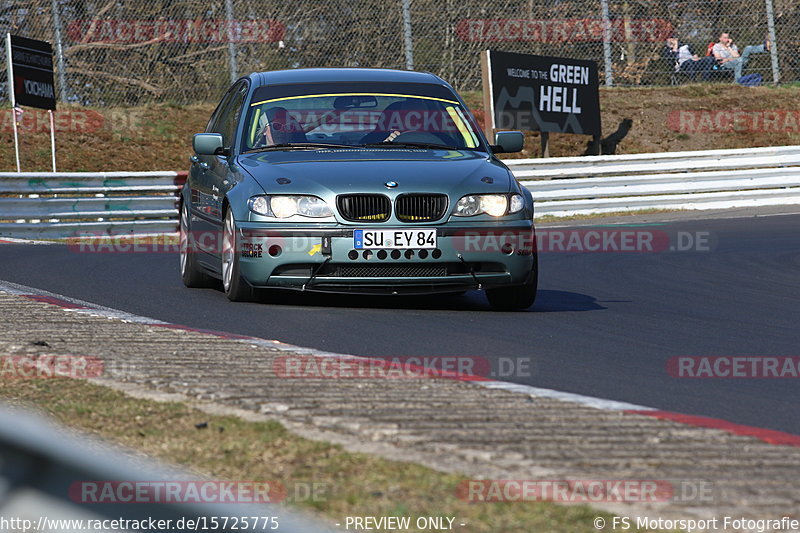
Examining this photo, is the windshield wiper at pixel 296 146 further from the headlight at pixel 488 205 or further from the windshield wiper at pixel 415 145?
the headlight at pixel 488 205

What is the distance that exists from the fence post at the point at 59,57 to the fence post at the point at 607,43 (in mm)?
9386

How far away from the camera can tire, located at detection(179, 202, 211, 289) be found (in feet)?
31.6

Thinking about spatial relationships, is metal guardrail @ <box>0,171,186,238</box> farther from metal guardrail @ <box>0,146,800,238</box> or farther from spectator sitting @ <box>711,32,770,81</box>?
spectator sitting @ <box>711,32,770,81</box>

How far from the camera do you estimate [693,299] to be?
9.75 meters

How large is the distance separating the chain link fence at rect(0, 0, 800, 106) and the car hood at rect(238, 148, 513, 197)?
13865 millimetres

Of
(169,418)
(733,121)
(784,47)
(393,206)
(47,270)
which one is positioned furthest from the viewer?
(733,121)

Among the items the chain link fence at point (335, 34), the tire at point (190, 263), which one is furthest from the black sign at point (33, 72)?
the tire at point (190, 263)

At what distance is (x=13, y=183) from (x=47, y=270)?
6.93m

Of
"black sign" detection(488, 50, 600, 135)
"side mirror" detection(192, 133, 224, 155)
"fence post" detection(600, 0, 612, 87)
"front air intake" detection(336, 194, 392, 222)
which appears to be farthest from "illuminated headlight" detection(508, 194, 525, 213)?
"fence post" detection(600, 0, 612, 87)

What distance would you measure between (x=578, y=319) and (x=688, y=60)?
18.6 m

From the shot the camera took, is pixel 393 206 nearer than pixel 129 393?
No

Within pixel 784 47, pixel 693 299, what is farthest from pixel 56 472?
pixel 784 47

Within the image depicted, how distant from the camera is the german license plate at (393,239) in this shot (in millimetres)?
7984

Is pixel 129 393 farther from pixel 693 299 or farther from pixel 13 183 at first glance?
pixel 13 183
